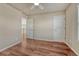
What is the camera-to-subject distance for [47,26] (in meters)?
1.34

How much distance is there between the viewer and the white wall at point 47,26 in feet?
4.33

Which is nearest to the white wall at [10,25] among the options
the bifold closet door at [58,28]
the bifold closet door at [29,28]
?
the bifold closet door at [29,28]

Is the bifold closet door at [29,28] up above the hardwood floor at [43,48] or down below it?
above

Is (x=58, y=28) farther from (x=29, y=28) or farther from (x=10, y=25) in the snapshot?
(x=10, y=25)

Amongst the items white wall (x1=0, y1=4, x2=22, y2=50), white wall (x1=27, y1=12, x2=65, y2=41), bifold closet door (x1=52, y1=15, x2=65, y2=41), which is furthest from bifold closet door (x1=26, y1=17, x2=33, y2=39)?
bifold closet door (x1=52, y1=15, x2=65, y2=41)

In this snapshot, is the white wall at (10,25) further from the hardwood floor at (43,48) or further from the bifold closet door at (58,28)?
the bifold closet door at (58,28)

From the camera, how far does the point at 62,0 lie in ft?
2.85

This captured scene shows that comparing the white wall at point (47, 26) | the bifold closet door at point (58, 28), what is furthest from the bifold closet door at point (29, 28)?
the bifold closet door at point (58, 28)

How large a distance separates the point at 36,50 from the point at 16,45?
1.06 feet

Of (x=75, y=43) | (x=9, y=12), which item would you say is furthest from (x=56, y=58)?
(x=9, y=12)

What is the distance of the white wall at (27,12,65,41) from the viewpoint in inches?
51.9

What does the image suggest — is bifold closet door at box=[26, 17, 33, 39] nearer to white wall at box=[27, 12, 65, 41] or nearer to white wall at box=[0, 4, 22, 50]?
white wall at box=[27, 12, 65, 41]

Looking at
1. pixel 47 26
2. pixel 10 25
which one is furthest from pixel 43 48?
pixel 10 25

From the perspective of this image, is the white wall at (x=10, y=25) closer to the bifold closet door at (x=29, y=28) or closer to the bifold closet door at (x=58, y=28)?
the bifold closet door at (x=29, y=28)
